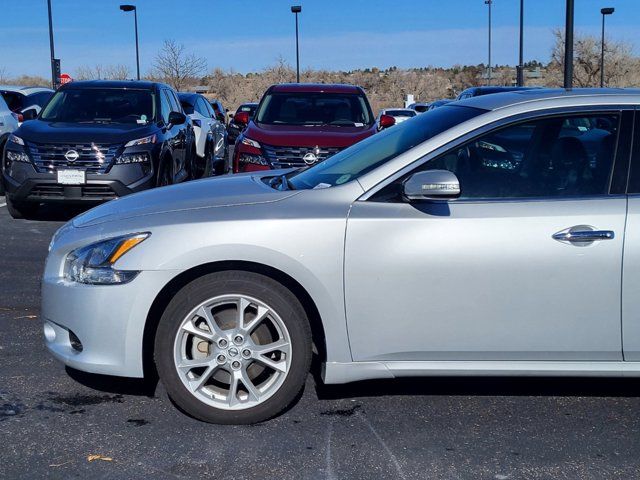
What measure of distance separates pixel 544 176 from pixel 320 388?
5.54ft

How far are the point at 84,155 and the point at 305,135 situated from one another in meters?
2.58

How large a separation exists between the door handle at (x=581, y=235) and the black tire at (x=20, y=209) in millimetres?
8032

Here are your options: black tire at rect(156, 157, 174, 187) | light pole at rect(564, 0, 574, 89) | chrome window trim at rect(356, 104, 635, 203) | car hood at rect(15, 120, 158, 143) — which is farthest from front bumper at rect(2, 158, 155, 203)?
light pole at rect(564, 0, 574, 89)

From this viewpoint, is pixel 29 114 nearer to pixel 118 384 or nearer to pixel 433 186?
pixel 118 384

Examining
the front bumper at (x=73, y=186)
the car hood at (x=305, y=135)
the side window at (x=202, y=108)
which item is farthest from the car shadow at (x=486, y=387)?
the side window at (x=202, y=108)

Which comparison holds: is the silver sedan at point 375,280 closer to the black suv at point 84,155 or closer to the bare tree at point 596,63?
the black suv at point 84,155

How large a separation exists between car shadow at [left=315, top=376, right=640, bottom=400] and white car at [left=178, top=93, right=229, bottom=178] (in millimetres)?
10497

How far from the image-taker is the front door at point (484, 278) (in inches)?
171

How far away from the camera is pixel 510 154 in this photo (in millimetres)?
4738

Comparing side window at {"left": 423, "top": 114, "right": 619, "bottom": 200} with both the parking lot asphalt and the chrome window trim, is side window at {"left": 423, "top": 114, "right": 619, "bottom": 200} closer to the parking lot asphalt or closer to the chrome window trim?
the chrome window trim

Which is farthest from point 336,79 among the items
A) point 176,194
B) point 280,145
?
point 176,194

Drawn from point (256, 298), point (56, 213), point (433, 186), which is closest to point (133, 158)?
point (56, 213)

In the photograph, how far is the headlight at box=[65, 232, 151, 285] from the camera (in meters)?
4.43

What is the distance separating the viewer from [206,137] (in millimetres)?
16812
